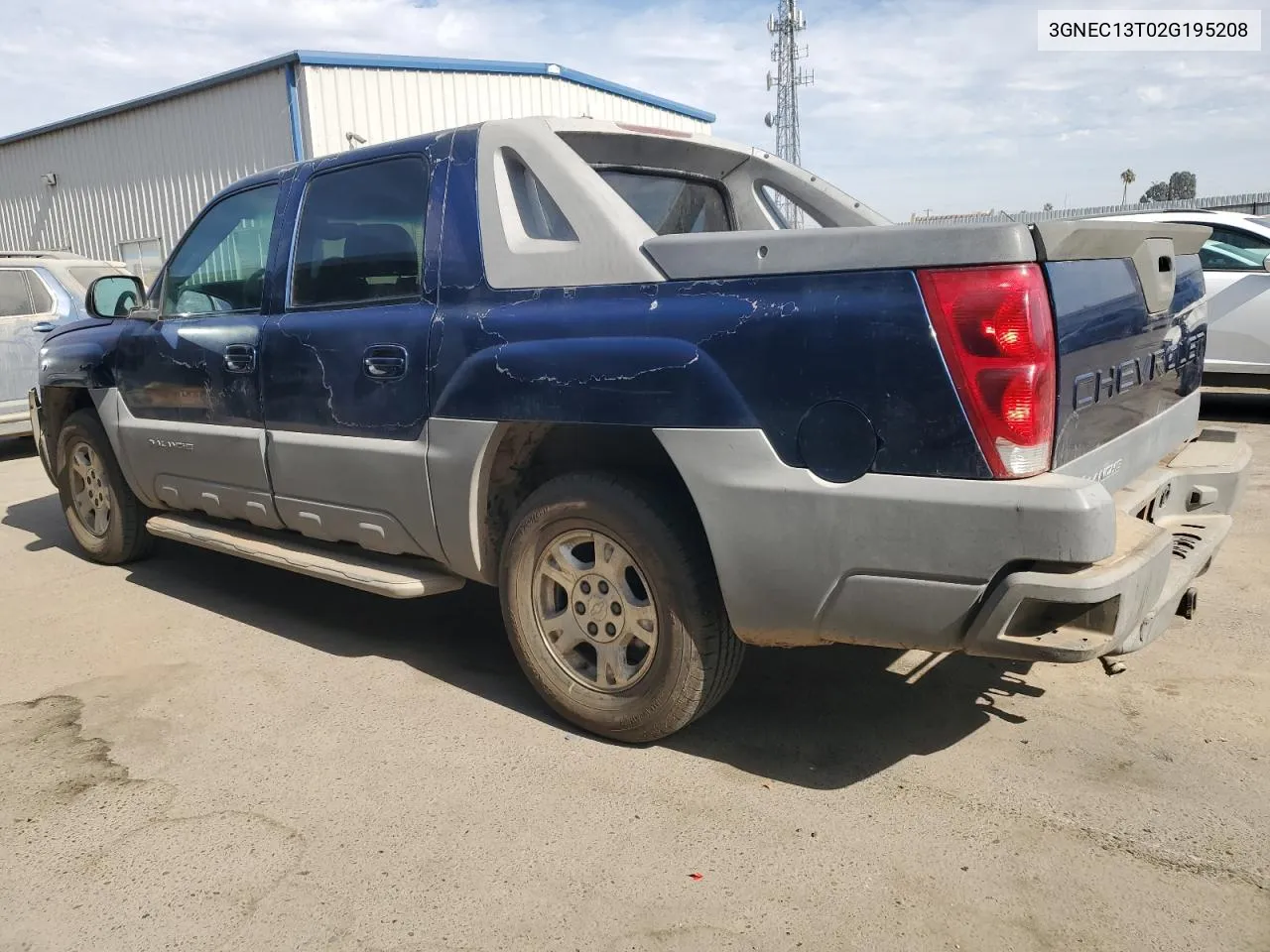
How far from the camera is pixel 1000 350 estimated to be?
2.39 meters

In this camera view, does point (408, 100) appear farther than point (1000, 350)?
Yes

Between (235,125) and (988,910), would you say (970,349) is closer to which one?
(988,910)

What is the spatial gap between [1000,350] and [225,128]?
50.6ft

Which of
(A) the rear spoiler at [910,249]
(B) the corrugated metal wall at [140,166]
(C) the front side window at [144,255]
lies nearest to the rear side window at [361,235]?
(A) the rear spoiler at [910,249]

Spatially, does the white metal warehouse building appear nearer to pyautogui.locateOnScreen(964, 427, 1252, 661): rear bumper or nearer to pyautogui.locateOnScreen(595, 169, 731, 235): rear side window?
pyautogui.locateOnScreen(595, 169, 731, 235): rear side window

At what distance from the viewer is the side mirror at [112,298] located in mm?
5133

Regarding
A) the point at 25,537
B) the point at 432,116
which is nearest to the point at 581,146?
the point at 25,537

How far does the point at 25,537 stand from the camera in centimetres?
646

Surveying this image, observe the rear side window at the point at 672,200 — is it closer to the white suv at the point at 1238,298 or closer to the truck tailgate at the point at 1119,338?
the truck tailgate at the point at 1119,338

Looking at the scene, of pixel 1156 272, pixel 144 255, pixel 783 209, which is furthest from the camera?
pixel 144 255

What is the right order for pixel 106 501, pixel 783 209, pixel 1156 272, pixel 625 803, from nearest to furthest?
1. pixel 625 803
2. pixel 1156 272
3. pixel 783 209
4. pixel 106 501

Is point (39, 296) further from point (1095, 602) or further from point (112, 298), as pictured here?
point (1095, 602)

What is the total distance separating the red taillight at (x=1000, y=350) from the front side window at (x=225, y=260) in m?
3.00

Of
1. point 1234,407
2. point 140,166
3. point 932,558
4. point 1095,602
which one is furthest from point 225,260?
point 140,166
